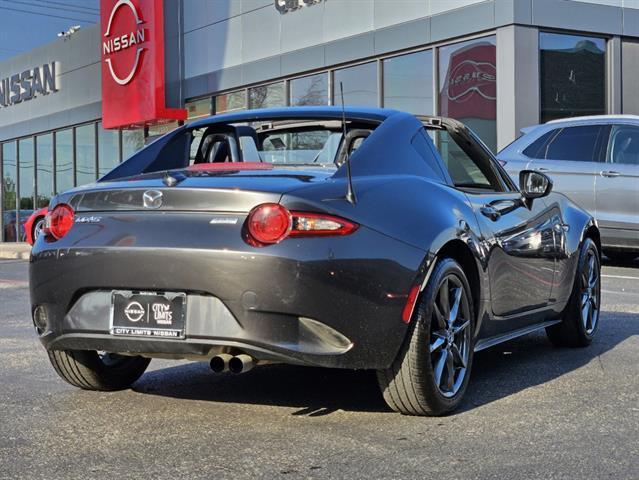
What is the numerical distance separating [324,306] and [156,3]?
2056 centimetres

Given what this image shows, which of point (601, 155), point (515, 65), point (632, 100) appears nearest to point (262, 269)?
point (601, 155)

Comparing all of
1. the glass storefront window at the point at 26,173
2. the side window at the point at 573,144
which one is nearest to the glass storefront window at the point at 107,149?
the glass storefront window at the point at 26,173

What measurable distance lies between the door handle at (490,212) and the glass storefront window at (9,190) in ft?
96.4

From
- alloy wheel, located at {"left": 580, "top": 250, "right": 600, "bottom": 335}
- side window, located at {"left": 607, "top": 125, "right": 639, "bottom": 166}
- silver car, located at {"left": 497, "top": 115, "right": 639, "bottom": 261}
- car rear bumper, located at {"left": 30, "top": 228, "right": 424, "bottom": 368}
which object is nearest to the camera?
car rear bumper, located at {"left": 30, "top": 228, "right": 424, "bottom": 368}

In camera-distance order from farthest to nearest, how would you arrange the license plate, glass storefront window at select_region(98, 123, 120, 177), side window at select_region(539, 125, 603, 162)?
glass storefront window at select_region(98, 123, 120, 177) → side window at select_region(539, 125, 603, 162) → the license plate

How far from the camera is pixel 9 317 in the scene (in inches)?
340

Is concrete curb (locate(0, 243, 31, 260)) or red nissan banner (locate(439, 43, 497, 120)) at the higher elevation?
red nissan banner (locate(439, 43, 497, 120))

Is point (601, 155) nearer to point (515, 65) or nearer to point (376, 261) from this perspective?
point (515, 65)

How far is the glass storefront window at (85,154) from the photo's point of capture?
92.3 feet

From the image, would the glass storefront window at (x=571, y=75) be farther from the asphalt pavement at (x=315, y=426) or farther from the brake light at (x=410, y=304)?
the brake light at (x=410, y=304)

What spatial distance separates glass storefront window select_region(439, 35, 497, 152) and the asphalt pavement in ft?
33.3

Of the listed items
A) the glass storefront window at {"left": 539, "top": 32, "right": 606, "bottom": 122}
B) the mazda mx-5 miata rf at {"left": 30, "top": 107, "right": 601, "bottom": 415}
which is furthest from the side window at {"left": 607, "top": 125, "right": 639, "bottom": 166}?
the mazda mx-5 miata rf at {"left": 30, "top": 107, "right": 601, "bottom": 415}

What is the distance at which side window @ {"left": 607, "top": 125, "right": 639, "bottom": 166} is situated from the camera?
1171cm

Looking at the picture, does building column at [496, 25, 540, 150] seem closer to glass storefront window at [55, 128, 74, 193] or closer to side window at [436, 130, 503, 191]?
side window at [436, 130, 503, 191]
